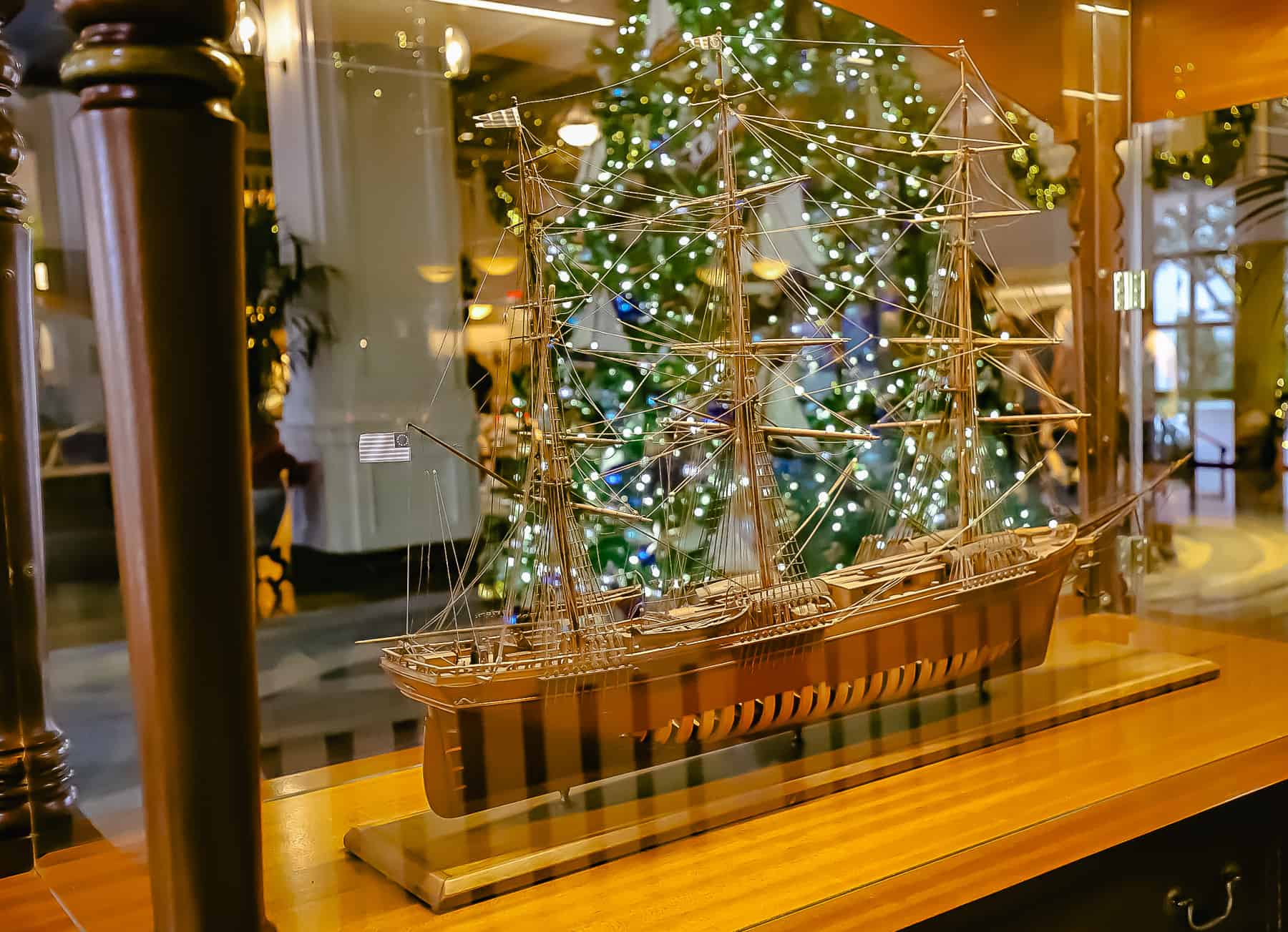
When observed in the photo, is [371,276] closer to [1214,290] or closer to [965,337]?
[965,337]

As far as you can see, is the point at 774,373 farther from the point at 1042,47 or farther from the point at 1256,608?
the point at 1256,608

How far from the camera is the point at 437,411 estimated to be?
1117mm

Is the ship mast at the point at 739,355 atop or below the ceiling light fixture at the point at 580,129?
below

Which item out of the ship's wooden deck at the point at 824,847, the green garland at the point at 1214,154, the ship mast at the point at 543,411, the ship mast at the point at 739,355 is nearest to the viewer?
the ship's wooden deck at the point at 824,847

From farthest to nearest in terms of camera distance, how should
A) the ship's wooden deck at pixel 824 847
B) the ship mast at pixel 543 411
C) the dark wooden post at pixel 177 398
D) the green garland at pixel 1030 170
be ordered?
the green garland at pixel 1030 170 → the ship mast at pixel 543 411 → the ship's wooden deck at pixel 824 847 → the dark wooden post at pixel 177 398

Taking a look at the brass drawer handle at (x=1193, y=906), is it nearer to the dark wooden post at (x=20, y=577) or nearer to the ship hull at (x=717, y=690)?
the ship hull at (x=717, y=690)

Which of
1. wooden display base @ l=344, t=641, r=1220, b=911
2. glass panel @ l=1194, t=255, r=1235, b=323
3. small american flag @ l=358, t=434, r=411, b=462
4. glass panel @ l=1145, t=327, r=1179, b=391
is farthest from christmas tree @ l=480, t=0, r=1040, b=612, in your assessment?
glass panel @ l=1194, t=255, r=1235, b=323

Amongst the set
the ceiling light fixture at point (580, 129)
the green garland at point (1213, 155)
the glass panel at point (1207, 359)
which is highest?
the green garland at point (1213, 155)

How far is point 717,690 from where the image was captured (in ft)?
3.89

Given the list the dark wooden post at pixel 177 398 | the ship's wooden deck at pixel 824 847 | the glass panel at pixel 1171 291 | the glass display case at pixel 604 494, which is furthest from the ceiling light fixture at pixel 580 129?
the glass panel at pixel 1171 291

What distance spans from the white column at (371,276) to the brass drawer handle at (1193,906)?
100 cm

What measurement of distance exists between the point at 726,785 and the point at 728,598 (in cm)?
21

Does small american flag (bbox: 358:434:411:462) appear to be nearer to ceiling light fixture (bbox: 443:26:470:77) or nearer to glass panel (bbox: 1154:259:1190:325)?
ceiling light fixture (bbox: 443:26:470:77)

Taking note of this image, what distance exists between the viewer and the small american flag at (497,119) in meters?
1.15
